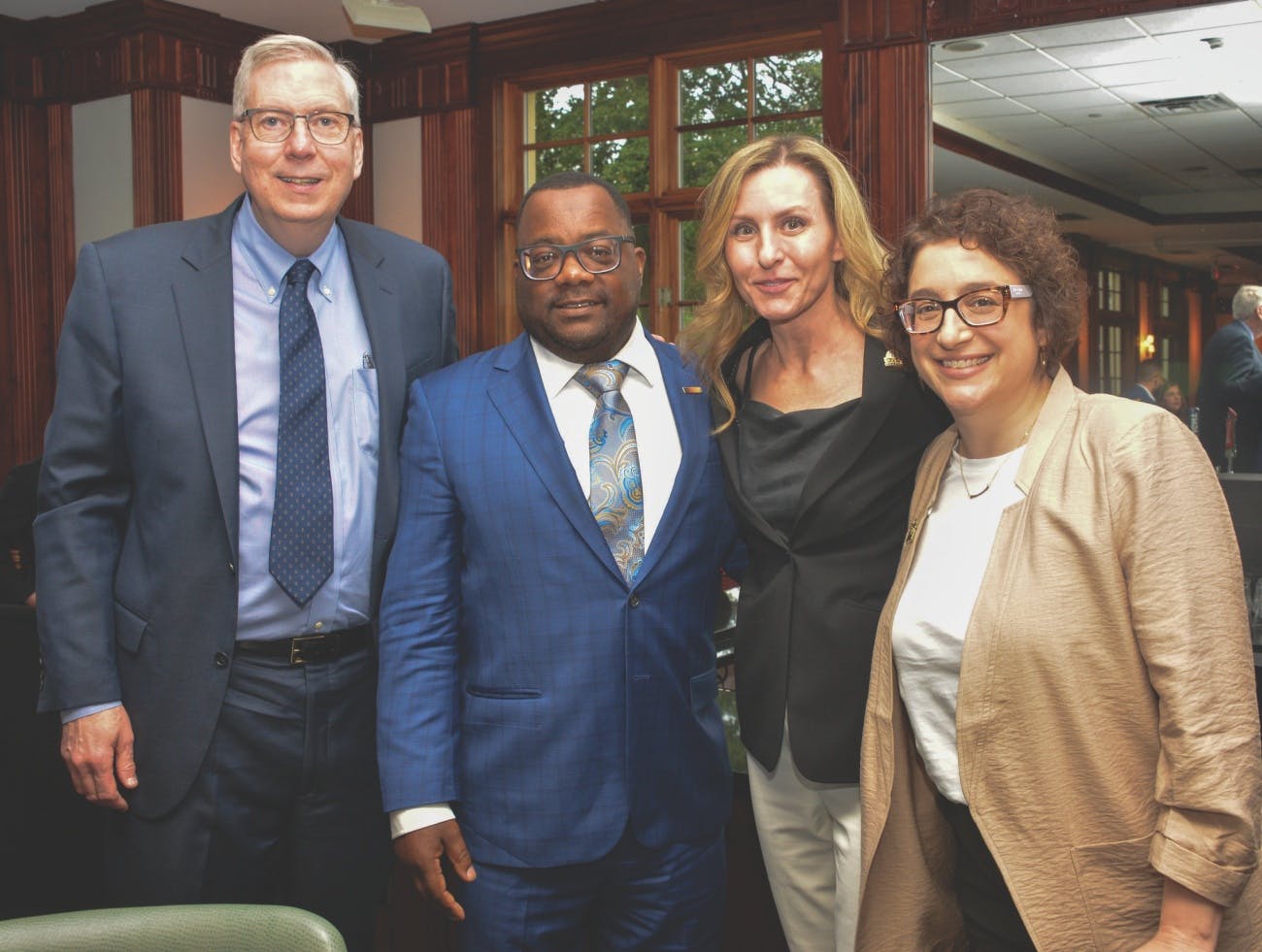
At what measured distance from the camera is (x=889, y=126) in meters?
5.13

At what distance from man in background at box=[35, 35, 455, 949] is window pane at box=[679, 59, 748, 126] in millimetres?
4222

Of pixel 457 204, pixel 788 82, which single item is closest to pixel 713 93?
pixel 788 82

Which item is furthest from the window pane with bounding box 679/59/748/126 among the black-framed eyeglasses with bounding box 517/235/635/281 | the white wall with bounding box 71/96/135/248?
the black-framed eyeglasses with bounding box 517/235/635/281

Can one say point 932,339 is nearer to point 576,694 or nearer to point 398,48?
point 576,694

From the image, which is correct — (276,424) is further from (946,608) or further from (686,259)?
(686,259)

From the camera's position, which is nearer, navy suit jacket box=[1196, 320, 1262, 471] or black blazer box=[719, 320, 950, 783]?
black blazer box=[719, 320, 950, 783]

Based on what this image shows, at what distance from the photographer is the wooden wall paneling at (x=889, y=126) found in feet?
16.6

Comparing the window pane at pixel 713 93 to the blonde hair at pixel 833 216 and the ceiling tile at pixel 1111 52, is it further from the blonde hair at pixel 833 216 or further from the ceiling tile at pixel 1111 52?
the blonde hair at pixel 833 216

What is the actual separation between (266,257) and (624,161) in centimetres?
457

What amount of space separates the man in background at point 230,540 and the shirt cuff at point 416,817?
0.64 feet

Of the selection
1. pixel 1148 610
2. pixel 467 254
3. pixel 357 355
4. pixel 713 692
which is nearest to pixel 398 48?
pixel 467 254

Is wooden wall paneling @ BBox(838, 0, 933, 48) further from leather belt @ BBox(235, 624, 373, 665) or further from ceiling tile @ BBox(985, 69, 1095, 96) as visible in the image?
leather belt @ BBox(235, 624, 373, 665)

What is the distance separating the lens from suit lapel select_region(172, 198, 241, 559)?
5.92ft

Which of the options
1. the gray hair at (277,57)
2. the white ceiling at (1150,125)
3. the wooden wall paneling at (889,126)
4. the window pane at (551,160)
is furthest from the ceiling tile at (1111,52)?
the gray hair at (277,57)
